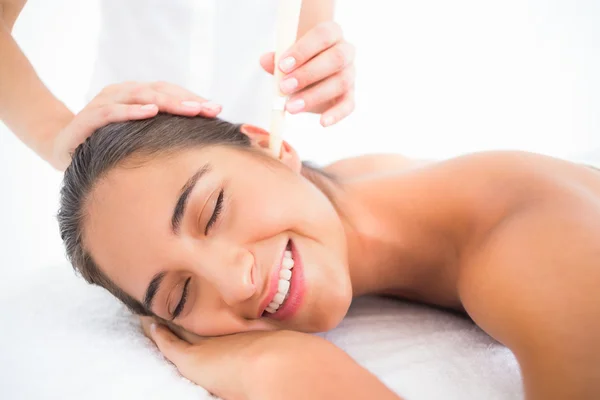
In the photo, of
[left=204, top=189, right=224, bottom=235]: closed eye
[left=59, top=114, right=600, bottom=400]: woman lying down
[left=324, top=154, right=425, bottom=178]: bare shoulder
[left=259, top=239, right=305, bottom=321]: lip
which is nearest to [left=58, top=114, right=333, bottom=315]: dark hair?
[left=59, top=114, right=600, bottom=400]: woman lying down

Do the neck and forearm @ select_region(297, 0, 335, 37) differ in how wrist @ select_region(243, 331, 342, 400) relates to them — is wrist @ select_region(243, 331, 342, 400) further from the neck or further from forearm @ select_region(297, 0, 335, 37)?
forearm @ select_region(297, 0, 335, 37)

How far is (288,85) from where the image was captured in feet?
2.89

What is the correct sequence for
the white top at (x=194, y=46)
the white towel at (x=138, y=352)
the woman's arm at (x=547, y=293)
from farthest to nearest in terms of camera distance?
the white top at (x=194, y=46) → the white towel at (x=138, y=352) → the woman's arm at (x=547, y=293)

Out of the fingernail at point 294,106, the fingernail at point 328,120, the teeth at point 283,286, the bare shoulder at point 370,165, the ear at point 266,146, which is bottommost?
the teeth at point 283,286

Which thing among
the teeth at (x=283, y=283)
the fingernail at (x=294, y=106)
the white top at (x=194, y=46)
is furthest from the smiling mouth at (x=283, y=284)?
the white top at (x=194, y=46)

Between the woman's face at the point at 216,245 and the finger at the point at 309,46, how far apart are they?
17cm

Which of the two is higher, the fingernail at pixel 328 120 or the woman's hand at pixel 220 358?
the fingernail at pixel 328 120

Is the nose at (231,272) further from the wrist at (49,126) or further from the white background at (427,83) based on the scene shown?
the white background at (427,83)

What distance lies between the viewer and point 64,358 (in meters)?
0.81

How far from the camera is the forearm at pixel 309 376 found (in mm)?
631

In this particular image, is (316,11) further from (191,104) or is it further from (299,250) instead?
(299,250)

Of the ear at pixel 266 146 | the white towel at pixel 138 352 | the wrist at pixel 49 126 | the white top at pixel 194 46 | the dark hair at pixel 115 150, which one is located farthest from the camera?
the white top at pixel 194 46

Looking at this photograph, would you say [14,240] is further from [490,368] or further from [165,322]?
[490,368]

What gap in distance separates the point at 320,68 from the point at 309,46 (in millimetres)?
42
